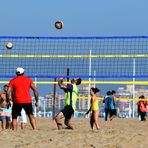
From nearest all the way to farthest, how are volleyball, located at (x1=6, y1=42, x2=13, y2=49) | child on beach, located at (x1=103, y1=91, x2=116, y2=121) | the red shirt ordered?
the red shirt → volleyball, located at (x1=6, y1=42, x2=13, y2=49) → child on beach, located at (x1=103, y1=91, x2=116, y2=121)

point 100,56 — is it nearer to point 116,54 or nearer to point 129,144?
point 116,54

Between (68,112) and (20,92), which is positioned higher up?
(20,92)

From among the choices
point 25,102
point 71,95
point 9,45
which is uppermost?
point 9,45

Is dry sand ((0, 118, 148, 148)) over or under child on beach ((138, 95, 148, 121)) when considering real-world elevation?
under

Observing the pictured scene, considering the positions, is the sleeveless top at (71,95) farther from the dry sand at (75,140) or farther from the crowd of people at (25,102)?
the dry sand at (75,140)

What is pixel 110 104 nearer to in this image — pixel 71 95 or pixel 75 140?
pixel 71 95

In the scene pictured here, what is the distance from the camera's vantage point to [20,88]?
11555 mm

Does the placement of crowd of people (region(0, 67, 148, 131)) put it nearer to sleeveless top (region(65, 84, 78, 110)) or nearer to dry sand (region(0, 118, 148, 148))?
sleeveless top (region(65, 84, 78, 110))

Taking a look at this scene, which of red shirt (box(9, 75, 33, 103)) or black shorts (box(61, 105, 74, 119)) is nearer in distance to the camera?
red shirt (box(9, 75, 33, 103))

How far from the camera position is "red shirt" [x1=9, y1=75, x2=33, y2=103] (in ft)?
37.9

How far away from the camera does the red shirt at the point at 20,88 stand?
1155cm
